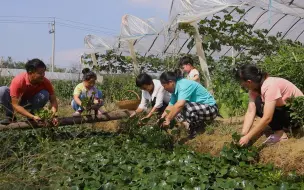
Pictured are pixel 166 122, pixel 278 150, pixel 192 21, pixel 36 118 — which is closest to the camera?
pixel 278 150

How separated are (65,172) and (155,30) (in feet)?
34.7

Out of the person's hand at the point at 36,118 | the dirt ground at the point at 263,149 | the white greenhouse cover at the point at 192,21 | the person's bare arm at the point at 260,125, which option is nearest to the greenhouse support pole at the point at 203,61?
the white greenhouse cover at the point at 192,21

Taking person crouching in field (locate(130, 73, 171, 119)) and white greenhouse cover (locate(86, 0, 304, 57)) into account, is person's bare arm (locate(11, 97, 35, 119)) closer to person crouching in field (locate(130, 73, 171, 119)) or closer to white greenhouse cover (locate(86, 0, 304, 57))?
person crouching in field (locate(130, 73, 171, 119))

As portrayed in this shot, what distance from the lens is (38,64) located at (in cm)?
529

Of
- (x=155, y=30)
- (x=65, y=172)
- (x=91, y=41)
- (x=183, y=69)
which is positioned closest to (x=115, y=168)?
(x=65, y=172)

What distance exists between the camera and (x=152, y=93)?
6191 millimetres

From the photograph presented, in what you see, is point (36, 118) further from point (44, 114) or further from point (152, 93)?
point (152, 93)

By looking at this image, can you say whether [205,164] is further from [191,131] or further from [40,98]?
[40,98]

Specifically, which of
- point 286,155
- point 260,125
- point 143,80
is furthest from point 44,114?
point 286,155

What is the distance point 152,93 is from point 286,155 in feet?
8.30

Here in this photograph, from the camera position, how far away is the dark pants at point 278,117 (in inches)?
181

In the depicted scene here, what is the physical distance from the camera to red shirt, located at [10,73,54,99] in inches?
212

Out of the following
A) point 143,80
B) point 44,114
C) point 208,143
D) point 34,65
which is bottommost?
point 208,143

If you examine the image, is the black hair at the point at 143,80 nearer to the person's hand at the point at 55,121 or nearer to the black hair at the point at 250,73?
the person's hand at the point at 55,121
